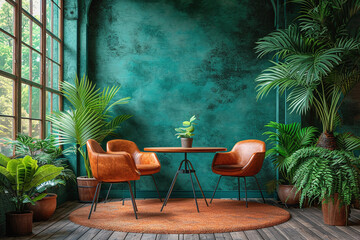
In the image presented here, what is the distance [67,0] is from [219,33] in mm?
2427

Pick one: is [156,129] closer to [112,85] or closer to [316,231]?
[112,85]

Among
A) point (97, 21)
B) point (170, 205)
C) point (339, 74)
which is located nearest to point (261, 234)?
point (170, 205)

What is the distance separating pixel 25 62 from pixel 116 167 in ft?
5.60

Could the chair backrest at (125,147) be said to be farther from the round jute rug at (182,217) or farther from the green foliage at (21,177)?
the green foliage at (21,177)

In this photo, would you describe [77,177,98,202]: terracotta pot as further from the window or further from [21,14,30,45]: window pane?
[21,14,30,45]: window pane

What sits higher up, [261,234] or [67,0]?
[67,0]

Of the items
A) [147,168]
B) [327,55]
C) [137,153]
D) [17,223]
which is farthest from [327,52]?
[17,223]

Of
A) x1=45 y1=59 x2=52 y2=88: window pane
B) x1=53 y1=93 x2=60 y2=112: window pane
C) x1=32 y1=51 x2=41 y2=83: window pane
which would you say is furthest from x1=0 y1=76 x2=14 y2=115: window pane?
x1=53 y1=93 x2=60 y2=112: window pane

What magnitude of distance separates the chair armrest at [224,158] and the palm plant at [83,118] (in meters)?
1.48

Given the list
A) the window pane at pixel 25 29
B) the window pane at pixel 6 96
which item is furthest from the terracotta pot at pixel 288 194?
the window pane at pixel 25 29

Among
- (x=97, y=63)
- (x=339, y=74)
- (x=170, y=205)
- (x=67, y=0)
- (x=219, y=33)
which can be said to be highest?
(x=67, y=0)

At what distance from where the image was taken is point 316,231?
3.50 metres

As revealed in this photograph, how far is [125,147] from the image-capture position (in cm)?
526

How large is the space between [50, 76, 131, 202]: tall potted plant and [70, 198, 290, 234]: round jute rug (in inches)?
19.1
